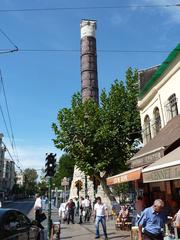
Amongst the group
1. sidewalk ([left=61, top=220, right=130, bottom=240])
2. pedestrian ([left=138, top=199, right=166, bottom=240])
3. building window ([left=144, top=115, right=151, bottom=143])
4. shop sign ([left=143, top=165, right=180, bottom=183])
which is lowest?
sidewalk ([left=61, top=220, right=130, bottom=240])

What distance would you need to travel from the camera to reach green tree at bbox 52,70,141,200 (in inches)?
1088

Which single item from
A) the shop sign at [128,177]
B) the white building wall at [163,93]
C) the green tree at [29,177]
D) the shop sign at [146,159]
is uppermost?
the green tree at [29,177]

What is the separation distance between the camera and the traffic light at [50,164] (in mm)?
15352

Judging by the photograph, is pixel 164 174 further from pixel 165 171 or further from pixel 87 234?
pixel 87 234

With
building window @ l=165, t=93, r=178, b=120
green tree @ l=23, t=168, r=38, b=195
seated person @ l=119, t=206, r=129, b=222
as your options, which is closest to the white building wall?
building window @ l=165, t=93, r=178, b=120

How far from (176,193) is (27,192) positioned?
130 m

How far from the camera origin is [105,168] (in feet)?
91.4

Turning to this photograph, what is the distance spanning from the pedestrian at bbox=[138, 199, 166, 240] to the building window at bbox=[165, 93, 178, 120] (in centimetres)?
964

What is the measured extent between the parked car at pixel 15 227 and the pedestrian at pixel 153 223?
2.83m

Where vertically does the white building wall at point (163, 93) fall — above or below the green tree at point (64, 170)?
below

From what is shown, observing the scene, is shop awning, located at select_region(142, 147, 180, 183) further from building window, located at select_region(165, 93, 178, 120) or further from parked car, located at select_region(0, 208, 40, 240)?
building window, located at select_region(165, 93, 178, 120)

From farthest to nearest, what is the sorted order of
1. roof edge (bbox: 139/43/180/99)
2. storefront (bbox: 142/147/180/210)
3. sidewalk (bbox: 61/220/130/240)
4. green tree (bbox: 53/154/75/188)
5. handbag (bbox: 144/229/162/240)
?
green tree (bbox: 53/154/75/188), roof edge (bbox: 139/43/180/99), sidewalk (bbox: 61/220/130/240), storefront (bbox: 142/147/180/210), handbag (bbox: 144/229/162/240)

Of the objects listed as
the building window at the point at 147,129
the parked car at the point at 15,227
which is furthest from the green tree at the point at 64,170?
the parked car at the point at 15,227

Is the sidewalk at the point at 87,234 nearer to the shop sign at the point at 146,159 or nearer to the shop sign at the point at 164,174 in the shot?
the shop sign at the point at 146,159
